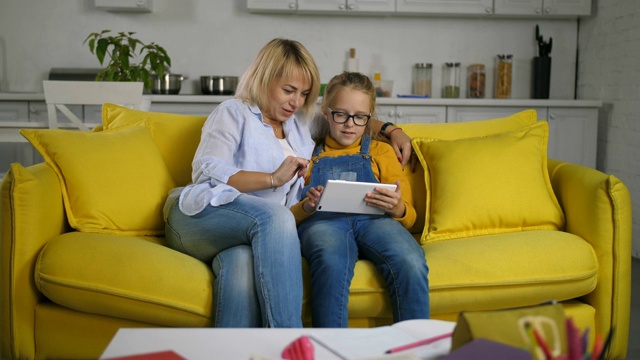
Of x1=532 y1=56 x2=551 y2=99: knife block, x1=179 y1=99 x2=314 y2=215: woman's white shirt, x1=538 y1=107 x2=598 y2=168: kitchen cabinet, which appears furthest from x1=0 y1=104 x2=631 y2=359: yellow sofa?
x1=532 y1=56 x2=551 y2=99: knife block

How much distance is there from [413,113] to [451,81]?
1.72 ft

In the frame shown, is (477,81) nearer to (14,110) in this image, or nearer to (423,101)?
(423,101)

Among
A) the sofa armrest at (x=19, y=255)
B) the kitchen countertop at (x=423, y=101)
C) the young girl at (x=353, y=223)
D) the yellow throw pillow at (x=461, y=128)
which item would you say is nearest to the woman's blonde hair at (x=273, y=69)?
the young girl at (x=353, y=223)

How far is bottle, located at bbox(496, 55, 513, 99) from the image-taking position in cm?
515

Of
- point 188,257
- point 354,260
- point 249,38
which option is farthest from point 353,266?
point 249,38

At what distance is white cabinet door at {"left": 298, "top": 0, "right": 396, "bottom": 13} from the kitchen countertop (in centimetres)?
65

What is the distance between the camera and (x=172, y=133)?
2.79 meters

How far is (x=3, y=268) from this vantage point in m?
2.17

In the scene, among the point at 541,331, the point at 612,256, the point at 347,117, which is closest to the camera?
the point at 541,331

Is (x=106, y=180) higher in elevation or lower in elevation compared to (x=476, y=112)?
lower

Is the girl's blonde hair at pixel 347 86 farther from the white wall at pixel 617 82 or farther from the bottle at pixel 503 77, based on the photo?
the bottle at pixel 503 77

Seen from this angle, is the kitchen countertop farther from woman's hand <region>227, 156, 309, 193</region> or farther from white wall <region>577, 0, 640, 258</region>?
woman's hand <region>227, 156, 309, 193</region>

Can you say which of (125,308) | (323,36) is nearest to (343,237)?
(125,308)

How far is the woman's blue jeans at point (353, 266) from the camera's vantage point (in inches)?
83.7
